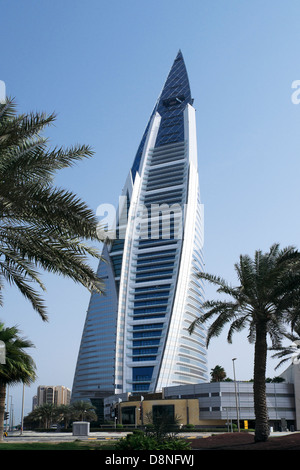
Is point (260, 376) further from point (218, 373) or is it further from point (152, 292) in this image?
point (152, 292)

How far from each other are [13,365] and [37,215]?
14687 mm

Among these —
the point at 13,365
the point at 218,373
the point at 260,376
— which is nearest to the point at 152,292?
the point at 218,373

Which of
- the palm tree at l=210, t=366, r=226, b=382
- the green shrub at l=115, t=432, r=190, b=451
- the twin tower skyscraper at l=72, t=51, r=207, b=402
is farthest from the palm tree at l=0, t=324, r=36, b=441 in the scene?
the twin tower skyscraper at l=72, t=51, r=207, b=402

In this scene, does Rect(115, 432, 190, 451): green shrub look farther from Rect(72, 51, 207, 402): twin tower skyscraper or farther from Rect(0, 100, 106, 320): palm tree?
Rect(72, 51, 207, 402): twin tower skyscraper

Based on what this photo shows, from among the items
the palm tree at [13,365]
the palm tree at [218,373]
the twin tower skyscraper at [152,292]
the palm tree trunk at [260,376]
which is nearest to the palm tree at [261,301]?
the palm tree trunk at [260,376]

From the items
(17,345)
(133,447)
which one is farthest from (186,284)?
(133,447)

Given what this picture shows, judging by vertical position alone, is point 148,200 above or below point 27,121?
above

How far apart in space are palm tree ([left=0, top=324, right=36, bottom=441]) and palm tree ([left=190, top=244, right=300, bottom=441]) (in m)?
11.3

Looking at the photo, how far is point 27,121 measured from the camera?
1509cm

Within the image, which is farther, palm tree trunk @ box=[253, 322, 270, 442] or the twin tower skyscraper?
the twin tower skyscraper

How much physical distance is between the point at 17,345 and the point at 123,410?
3053 inches

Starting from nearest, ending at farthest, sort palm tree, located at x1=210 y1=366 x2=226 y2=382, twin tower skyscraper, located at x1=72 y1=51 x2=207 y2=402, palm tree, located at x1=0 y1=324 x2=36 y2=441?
1. palm tree, located at x1=0 y1=324 x2=36 y2=441
2. palm tree, located at x1=210 y1=366 x2=226 y2=382
3. twin tower skyscraper, located at x1=72 y1=51 x2=207 y2=402

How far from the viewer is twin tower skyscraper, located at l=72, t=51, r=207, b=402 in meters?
152

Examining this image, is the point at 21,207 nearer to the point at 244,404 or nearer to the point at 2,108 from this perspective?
the point at 2,108
